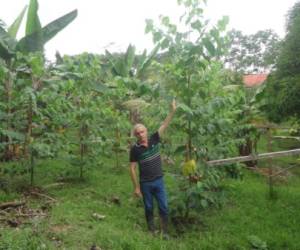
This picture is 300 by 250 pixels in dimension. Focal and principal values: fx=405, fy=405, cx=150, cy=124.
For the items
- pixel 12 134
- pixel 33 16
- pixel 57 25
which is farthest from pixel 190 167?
pixel 33 16

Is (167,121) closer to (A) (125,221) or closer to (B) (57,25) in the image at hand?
(A) (125,221)

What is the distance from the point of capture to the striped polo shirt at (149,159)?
5.27 metres

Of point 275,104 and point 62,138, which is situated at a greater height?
point 275,104

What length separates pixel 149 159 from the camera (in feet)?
17.4

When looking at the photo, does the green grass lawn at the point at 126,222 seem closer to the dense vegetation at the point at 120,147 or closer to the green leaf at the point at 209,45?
the dense vegetation at the point at 120,147

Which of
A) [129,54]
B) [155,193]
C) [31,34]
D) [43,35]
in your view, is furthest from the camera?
[129,54]

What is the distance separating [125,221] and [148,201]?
0.65 m

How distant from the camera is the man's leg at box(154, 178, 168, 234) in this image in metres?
5.32

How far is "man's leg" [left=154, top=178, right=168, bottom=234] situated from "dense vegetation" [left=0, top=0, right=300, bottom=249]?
0.22m

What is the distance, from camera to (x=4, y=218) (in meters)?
5.19

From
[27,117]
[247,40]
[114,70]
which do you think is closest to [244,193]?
[27,117]

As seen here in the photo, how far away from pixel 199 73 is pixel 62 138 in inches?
110

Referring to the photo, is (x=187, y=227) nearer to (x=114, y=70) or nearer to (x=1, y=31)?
(x=1, y=31)

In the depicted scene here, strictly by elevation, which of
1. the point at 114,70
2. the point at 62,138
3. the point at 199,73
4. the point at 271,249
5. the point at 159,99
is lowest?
the point at 271,249
